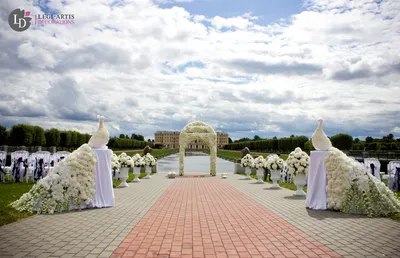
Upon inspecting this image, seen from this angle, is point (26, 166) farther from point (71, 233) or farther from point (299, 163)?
point (299, 163)

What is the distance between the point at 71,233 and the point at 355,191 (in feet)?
21.4

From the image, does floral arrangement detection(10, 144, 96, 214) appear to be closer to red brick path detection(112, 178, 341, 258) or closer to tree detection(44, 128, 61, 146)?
red brick path detection(112, 178, 341, 258)

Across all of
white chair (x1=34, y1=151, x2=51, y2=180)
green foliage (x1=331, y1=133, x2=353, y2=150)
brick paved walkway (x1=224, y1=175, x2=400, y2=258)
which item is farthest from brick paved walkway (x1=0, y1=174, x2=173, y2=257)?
green foliage (x1=331, y1=133, x2=353, y2=150)

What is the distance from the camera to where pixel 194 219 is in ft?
22.4

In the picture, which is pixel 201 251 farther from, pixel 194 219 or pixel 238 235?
pixel 194 219

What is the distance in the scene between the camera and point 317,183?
27.8ft

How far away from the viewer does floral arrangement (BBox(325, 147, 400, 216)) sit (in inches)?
293

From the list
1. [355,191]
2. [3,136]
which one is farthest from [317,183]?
[3,136]

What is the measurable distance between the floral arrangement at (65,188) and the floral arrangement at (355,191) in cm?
622

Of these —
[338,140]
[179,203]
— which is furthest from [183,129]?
[338,140]

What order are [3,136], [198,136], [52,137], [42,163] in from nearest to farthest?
[42,163], [198,136], [3,136], [52,137]

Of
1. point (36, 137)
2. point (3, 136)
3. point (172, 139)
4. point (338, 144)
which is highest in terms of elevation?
point (172, 139)

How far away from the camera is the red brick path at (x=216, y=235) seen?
15.2 ft

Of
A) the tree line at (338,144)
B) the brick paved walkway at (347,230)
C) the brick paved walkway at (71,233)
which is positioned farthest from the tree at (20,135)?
the tree line at (338,144)
